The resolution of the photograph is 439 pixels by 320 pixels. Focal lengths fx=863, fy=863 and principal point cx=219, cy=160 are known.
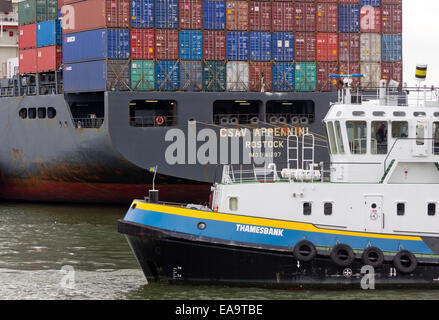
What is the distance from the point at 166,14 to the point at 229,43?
260cm

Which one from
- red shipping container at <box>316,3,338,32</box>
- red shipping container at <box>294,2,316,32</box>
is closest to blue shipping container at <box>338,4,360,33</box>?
red shipping container at <box>316,3,338,32</box>

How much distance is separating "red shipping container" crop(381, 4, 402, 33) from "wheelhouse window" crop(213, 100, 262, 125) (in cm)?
591

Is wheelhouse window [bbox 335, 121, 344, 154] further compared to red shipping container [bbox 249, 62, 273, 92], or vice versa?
red shipping container [bbox 249, 62, 273, 92]

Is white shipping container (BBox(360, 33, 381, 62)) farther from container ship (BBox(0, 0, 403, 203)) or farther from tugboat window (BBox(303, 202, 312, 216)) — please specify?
tugboat window (BBox(303, 202, 312, 216))

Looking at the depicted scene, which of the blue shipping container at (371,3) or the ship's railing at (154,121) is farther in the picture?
the blue shipping container at (371,3)

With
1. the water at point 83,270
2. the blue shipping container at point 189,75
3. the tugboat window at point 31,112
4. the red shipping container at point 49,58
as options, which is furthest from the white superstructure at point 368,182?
the tugboat window at point 31,112

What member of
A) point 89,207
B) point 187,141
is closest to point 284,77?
point 187,141

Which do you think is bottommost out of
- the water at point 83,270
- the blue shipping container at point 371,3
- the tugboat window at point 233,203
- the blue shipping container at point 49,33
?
the water at point 83,270

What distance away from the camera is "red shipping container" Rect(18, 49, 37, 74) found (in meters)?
37.1

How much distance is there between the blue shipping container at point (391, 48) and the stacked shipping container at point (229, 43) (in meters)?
0.04

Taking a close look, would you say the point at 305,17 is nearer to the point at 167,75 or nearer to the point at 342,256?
the point at 167,75

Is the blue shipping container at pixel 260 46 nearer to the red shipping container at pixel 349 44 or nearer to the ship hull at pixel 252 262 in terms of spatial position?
the red shipping container at pixel 349 44

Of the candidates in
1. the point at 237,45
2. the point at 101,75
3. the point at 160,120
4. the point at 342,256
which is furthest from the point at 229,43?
the point at 342,256

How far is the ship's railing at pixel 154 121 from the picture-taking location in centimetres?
3241
